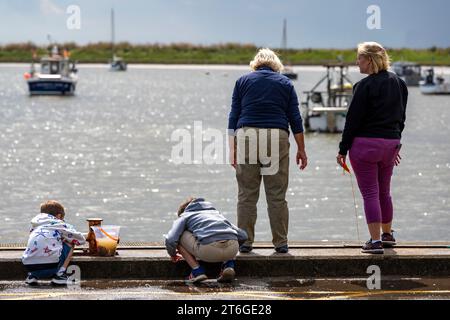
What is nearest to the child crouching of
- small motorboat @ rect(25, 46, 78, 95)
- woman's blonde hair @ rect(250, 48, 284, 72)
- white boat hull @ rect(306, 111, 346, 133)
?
woman's blonde hair @ rect(250, 48, 284, 72)

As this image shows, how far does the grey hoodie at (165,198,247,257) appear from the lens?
9641 millimetres

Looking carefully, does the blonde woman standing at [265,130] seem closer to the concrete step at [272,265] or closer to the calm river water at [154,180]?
the concrete step at [272,265]

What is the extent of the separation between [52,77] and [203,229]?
80.6m

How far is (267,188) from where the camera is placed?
1036cm

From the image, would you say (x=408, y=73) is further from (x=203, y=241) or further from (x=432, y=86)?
(x=203, y=241)

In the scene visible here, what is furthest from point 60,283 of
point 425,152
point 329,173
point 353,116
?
point 425,152

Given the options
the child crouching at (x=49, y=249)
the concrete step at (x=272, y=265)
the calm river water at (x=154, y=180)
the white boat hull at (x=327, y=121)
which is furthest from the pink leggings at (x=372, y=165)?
the white boat hull at (x=327, y=121)

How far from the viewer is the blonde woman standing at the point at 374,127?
399 inches

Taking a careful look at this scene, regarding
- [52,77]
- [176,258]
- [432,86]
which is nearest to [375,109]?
[176,258]

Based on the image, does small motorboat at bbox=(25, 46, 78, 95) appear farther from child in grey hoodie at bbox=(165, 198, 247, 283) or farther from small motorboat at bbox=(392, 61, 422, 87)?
child in grey hoodie at bbox=(165, 198, 247, 283)

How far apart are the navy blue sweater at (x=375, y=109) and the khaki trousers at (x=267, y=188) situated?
55cm
